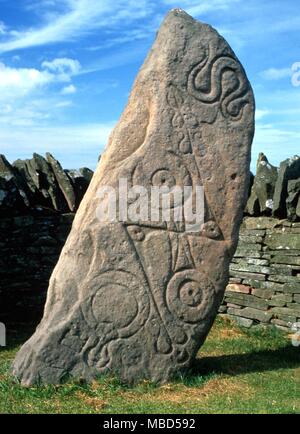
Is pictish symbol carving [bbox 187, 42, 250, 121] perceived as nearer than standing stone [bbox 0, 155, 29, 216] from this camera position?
Yes

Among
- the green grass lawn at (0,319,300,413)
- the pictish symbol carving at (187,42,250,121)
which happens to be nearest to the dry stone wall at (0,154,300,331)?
the green grass lawn at (0,319,300,413)

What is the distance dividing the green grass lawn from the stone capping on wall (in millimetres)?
1450

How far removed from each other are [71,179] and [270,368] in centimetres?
429

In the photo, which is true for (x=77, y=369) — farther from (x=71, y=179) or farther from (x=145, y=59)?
(x=71, y=179)

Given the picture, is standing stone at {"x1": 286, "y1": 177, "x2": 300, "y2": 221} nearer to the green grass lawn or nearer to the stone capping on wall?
the stone capping on wall

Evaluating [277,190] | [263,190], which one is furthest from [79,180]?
[277,190]

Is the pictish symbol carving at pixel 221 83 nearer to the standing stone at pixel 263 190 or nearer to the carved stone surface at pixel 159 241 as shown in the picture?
the carved stone surface at pixel 159 241

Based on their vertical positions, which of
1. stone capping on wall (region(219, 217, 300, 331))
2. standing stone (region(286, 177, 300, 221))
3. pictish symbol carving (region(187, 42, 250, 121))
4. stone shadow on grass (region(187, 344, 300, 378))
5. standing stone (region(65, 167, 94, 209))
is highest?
pictish symbol carving (region(187, 42, 250, 121))

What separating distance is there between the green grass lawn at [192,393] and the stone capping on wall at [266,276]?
1450mm

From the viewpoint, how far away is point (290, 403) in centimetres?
551

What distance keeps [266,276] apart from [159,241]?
3.21m

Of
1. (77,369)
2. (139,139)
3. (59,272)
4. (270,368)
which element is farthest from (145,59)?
(270,368)

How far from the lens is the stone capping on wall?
27.3 feet

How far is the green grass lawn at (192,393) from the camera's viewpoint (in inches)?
205
